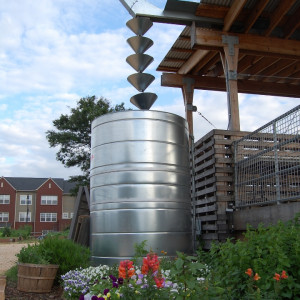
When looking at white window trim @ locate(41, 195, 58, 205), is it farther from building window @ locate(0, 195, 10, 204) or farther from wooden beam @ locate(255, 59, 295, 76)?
wooden beam @ locate(255, 59, 295, 76)

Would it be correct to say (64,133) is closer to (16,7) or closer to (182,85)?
(182,85)

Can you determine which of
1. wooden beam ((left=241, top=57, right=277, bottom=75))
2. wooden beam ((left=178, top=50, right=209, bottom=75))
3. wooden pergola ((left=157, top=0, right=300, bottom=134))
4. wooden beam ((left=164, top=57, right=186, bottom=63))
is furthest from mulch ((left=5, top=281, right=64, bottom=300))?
wooden beam ((left=241, top=57, right=277, bottom=75))

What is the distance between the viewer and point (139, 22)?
20.7 ft

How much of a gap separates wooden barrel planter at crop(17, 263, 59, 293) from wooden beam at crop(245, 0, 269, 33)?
5600 millimetres

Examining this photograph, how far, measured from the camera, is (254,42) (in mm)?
7723

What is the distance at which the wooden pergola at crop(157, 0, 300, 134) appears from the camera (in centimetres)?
726

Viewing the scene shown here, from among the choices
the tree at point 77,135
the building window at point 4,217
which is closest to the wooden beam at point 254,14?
the tree at point 77,135

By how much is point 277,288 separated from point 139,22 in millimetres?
5000

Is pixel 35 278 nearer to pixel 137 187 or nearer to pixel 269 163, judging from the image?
pixel 137 187

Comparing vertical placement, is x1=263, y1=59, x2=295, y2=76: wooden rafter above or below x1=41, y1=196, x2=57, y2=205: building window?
above

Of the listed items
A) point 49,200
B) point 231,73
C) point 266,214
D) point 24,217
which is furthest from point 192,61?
point 24,217

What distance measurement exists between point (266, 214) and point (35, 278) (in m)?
2.95

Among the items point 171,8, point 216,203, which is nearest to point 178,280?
point 216,203

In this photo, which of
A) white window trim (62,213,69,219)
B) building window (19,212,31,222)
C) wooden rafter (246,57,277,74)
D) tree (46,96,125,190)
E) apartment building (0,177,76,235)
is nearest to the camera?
wooden rafter (246,57,277,74)
